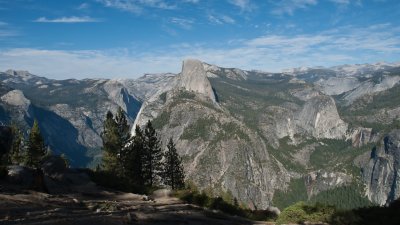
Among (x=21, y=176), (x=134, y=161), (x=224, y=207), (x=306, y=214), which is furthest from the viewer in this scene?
(x=134, y=161)

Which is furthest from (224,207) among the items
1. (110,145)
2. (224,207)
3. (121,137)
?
(121,137)

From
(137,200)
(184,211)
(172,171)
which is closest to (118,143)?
(172,171)

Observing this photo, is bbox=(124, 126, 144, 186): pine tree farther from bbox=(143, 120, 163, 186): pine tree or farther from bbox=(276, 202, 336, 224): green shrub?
bbox=(276, 202, 336, 224): green shrub

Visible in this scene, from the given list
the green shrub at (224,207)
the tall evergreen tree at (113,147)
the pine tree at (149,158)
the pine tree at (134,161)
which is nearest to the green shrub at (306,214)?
the green shrub at (224,207)

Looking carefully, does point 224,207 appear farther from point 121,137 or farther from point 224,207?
point 121,137

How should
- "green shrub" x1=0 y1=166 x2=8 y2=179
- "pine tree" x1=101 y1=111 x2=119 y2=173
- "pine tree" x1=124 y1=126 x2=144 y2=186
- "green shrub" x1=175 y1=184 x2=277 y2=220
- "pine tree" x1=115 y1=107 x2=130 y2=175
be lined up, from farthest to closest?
"pine tree" x1=115 y1=107 x2=130 y2=175
"pine tree" x1=124 y1=126 x2=144 y2=186
"pine tree" x1=101 y1=111 x2=119 y2=173
"green shrub" x1=175 y1=184 x2=277 y2=220
"green shrub" x1=0 y1=166 x2=8 y2=179

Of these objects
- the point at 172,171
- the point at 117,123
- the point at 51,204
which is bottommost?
the point at 172,171

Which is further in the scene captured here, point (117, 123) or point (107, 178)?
point (117, 123)

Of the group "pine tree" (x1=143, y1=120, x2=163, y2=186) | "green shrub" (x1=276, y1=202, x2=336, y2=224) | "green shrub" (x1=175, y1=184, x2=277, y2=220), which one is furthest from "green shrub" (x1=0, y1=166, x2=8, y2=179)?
"pine tree" (x1=143, y1=120, x2=163, y2=186)

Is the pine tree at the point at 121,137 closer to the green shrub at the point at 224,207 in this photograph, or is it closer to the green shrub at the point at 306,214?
the green shrub at the point at 224,207

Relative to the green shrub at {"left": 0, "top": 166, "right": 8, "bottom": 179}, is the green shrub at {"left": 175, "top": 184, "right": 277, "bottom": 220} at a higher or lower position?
lower

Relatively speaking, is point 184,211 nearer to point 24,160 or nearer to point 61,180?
point 61,180

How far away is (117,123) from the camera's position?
81.4 m

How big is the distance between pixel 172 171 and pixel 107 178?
133 ft
